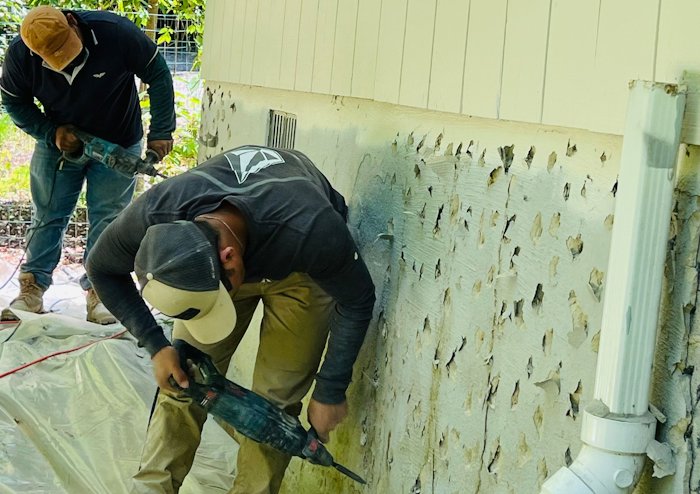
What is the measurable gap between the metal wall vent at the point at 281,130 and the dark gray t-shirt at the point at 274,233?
1029 millimetres

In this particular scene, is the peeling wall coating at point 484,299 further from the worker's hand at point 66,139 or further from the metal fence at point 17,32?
the metal fence at point 17,32

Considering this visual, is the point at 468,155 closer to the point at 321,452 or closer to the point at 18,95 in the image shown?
the point at 321,452

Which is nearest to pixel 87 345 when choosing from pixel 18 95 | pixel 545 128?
pixel 18 95

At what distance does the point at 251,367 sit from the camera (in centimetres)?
427

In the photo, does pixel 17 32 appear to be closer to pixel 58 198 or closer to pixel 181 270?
pixel 58 198

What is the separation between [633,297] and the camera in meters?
1.66

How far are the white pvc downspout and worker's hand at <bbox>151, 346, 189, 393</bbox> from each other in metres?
1.56

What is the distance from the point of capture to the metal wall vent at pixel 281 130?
4.06 metres

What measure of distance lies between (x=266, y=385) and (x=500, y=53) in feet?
5.25

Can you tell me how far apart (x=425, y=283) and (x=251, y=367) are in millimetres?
1777

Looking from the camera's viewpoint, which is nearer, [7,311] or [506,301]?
[506,301]

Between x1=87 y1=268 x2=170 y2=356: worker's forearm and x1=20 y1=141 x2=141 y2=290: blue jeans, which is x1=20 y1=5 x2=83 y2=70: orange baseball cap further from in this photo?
x1=87 y1=268 x2=170 y2=356: worker's forearm

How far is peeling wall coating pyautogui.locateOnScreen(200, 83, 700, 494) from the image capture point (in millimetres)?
1850

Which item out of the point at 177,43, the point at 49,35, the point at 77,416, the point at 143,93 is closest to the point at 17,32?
the point at 143,93
